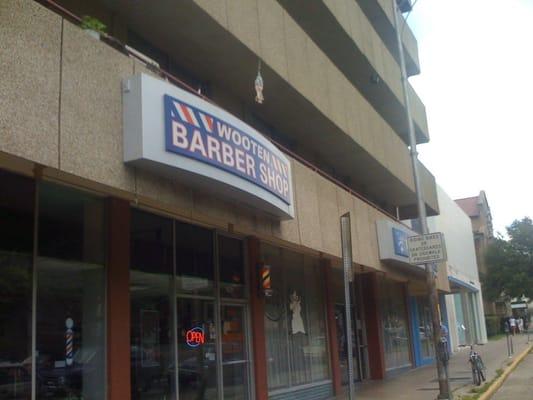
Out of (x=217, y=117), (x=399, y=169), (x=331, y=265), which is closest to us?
(x=217, y=117)

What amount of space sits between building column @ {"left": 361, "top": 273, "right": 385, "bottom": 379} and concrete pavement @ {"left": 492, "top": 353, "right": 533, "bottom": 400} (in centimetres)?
370

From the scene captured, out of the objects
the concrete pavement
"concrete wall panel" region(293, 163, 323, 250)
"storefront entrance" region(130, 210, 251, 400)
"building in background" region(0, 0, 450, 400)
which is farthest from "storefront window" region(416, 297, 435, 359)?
"storefront entrance" region(130, 210, 251, 400)

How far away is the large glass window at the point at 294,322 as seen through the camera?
13516 millimetres

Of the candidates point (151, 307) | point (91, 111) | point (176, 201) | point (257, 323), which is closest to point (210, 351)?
point (257, 323)

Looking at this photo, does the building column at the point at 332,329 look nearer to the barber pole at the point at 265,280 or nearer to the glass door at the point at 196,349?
the barber pole at the point at 265,280

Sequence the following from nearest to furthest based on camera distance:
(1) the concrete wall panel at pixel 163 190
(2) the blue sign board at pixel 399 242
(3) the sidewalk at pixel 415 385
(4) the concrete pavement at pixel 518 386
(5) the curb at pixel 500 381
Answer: (1) the concrete wall panel at pixel 163 190
(5) the curb at pixel 500 381
(4) the concrete pavement at pixel 518 386
(3) the sidewalk at pixel 415 385
(2) the blue sign board at pixel 399 242

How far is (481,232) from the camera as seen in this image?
68875mm

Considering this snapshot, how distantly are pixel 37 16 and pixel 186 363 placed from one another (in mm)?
6183

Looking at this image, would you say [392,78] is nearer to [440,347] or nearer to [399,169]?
[399,169]

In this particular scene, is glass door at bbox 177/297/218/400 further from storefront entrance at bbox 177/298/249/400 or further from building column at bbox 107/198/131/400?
building column at bbox 107/198/131/400

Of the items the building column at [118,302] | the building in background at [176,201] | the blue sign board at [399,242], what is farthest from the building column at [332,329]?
the building column at [118,302]

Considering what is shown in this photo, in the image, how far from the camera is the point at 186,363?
10.5m

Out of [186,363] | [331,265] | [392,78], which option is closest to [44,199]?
[186,363]

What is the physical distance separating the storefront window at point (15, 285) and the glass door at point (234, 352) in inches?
188
